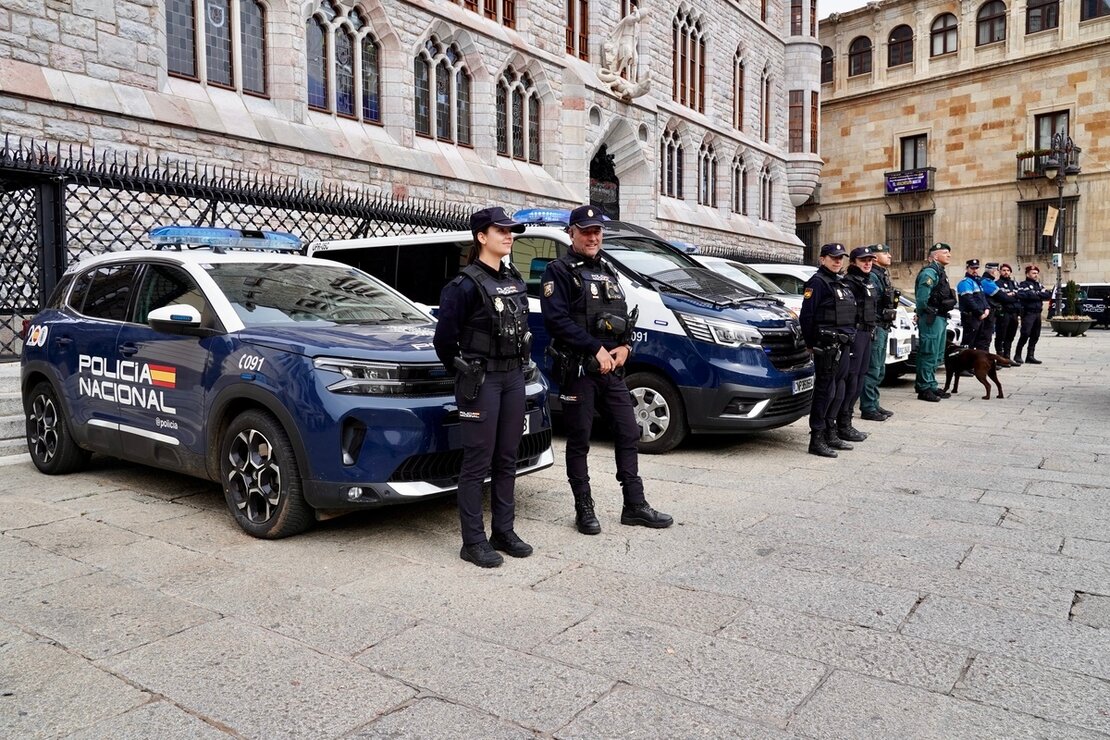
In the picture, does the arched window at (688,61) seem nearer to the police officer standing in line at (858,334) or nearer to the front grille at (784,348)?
the police officer standing in line at (858,334)

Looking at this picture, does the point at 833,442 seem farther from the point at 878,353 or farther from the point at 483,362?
the point at 483,362

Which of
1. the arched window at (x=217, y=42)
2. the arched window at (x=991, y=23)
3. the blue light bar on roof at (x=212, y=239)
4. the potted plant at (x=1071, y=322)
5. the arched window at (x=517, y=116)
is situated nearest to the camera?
the blue light bar on roof at (x=212, y=239)

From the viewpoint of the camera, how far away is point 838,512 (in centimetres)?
552

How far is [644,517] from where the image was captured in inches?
204

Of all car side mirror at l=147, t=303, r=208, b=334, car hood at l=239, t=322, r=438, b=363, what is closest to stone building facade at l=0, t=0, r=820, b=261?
car side mirror at l=147, t=303, r=208, b=334

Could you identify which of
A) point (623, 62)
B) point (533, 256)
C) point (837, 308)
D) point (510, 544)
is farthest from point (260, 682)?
point (623, 62)

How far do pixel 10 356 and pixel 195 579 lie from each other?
7.17m

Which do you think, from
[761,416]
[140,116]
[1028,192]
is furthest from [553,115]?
[1028,192]

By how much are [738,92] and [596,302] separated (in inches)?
1149

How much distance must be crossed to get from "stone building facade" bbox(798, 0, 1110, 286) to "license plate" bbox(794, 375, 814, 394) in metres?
31.3

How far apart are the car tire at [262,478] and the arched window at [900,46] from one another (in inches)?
1729

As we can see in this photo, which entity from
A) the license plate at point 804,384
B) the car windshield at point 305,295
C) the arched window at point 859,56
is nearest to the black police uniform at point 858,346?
the license plate at point 804,384

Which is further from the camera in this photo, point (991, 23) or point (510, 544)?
point (991, 23)

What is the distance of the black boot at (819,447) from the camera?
295 inches
